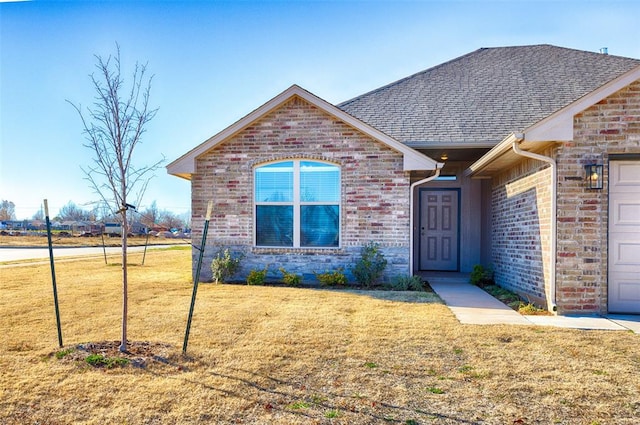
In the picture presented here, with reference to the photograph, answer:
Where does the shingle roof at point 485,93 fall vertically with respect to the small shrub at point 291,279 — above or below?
above

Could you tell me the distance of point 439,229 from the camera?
990 centimetres

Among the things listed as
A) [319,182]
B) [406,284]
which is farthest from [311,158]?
[406,284]

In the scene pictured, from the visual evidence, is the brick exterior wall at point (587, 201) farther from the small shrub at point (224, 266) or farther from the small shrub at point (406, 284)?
the small shrub at point (224, 266)

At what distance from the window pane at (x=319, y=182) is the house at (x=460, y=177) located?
3 centimetres

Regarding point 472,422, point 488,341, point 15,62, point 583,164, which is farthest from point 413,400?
point 15,62

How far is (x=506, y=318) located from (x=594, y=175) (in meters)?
2.49

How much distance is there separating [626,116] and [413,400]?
5.52 meters

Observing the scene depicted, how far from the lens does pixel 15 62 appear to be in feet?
33.7

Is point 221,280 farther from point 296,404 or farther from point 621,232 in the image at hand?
point 621,232

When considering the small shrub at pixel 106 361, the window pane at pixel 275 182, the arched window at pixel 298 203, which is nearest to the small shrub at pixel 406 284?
the arched window at pixel 298 203

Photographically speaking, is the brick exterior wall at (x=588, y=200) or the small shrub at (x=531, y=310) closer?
the brick exterior wall at (x=588, y=200)

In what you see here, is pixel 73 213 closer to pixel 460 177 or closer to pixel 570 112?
pixel 460 177

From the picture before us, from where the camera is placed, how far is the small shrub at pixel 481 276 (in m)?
8.42

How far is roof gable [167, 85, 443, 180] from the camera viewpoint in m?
7.59
